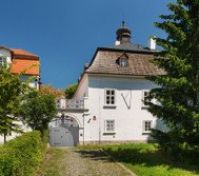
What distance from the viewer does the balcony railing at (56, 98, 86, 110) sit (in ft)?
99.2

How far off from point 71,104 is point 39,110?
5.96m

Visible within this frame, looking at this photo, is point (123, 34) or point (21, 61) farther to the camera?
point (123, 34)

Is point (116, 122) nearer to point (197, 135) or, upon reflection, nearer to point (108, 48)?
point (108, 48)

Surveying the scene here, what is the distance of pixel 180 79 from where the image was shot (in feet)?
51.8

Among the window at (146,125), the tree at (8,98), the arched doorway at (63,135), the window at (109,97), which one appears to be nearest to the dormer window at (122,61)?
the window at (109,97)

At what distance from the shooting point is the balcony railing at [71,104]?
3025 cm

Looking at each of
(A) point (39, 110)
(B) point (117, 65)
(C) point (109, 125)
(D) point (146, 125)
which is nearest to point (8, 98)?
(A) point (39, 110)

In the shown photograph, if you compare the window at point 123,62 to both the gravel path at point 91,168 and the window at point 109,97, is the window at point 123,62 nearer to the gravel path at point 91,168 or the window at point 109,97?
the window at point 109,97

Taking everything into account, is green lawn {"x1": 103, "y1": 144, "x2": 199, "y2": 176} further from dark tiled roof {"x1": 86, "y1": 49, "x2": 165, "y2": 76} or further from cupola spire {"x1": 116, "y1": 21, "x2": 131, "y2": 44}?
cupola spire {"x1": 116, "y1": 21, "x2": 131, "y2": 44}

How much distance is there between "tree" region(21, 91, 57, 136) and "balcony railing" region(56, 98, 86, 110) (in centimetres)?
428

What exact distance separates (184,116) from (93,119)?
15295mm

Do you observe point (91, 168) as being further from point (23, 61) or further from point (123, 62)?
point (23, 61)

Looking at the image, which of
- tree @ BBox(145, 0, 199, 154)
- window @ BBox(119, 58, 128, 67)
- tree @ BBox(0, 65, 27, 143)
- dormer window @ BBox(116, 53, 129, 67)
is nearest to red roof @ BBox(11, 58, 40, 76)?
dormer window @ BBox(116, 53, 129, 67)

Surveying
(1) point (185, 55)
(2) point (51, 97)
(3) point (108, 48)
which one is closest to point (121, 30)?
(3) point (108, 48)
